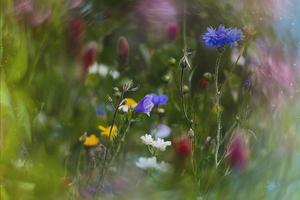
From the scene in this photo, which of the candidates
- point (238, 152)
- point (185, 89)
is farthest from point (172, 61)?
point (238, 152)

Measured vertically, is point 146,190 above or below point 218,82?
below

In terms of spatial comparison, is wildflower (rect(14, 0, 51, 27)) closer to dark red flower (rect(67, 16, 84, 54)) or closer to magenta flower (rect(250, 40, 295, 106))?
dark red flower (rect(67, 16, 84, 54))

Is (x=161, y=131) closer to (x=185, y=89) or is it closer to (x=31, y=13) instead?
(x=185, y=89)

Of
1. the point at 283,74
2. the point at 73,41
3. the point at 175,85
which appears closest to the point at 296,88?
the point at 283,74

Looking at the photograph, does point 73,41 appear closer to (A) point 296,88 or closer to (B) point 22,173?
(B) point 22,173

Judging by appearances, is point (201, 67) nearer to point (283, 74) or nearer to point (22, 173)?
point (283, 74)

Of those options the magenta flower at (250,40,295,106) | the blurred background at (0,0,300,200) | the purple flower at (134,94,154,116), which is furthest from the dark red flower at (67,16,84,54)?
the magenta flower at (250,40,295,106)

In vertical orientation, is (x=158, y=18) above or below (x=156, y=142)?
above
